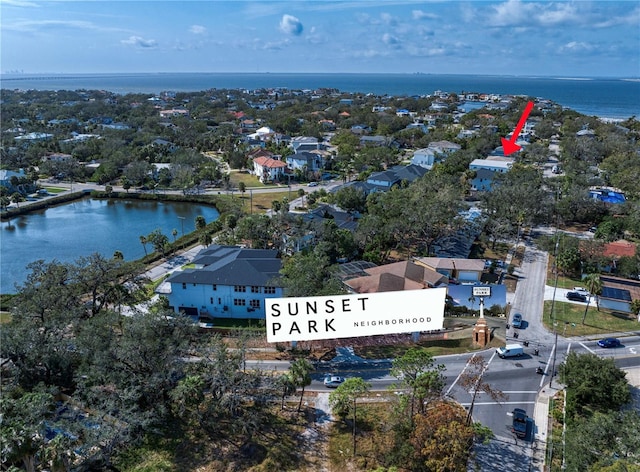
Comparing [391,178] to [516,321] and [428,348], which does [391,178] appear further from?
[428,348]

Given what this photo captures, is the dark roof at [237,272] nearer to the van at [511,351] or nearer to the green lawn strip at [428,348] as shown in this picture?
the green lawn strip at [428,348]

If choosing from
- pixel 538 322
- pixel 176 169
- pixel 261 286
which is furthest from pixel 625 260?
pixel 176 169

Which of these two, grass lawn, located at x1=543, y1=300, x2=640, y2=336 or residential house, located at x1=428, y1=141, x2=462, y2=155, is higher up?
residential house, located at x1=428, y1=141, x2=462, y2=155

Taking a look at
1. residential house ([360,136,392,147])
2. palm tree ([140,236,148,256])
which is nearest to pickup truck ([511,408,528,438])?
palm tree ([140,236,148,256])

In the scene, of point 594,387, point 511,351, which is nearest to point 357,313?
point 594,387

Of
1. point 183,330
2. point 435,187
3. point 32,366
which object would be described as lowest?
point 32,366

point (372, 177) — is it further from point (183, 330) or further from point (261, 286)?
point (183, 330)

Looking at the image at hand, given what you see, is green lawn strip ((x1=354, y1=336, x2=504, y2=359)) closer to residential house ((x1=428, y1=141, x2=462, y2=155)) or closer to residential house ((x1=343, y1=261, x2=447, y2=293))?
residential house ((x1=343, y1=261, x2=447, y2=293))
